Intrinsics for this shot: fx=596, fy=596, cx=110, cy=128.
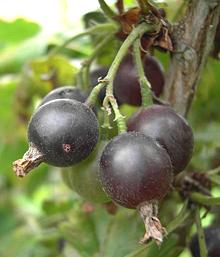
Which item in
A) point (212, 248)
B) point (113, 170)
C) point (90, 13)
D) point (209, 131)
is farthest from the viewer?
point (209, 131)

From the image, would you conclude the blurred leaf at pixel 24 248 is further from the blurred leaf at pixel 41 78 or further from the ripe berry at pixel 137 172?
the ripe berry at pixel 137 172

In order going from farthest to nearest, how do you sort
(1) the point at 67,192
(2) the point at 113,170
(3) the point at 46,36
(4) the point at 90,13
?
(1) the point at 67,192 → (3) the point at 46,36 → (4) the point at 90,13 → (2) the point at 113,170

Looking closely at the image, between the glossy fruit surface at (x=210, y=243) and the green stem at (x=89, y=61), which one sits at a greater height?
the green stem at (x=89, y=61)

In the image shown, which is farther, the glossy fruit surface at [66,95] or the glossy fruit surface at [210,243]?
the glossy fruit surface at [210,243]

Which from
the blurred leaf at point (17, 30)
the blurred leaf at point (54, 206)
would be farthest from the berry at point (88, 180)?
the blurred leaf at point (17, 30)

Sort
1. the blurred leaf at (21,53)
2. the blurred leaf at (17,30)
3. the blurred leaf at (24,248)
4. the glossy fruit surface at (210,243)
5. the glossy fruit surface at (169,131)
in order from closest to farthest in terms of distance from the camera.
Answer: the glossy fruit surface at (169,131)
the glossy fruit surface at (210,243)
the blurred leaf at (24,248)
the blurred leaf at (21,53)
the blurred leaf at (17,30)

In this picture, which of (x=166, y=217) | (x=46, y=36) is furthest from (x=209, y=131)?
(x=46, y=36)

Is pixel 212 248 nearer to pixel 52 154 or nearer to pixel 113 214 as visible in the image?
pixel 113 214
